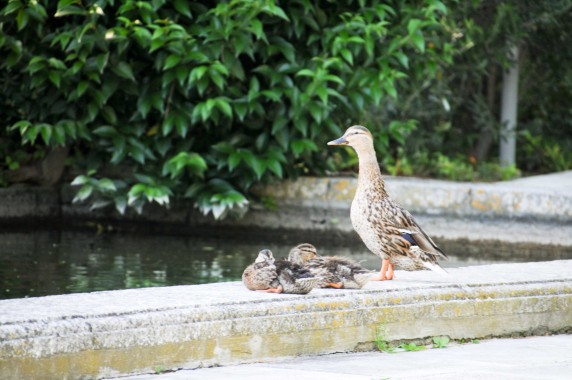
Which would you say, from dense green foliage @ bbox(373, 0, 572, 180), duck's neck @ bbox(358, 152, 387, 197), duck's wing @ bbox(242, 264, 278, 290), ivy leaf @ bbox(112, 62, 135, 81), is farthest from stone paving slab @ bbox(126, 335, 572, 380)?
dense green foliage @ bbox(373, 0, 572, 180)

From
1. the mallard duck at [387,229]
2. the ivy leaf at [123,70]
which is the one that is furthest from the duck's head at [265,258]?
the ivy leaf at [123,70]

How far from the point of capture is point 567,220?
1147cm

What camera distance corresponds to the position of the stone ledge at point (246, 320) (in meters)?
5.01

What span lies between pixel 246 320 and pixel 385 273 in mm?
1238

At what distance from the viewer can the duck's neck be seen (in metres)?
6.38

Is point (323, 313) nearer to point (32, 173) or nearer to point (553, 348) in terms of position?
point (553, 348)

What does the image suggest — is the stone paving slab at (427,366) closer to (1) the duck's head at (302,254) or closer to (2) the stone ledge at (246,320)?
(2) the stone ledge at (246,320)

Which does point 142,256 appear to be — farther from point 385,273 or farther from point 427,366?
point 427,366

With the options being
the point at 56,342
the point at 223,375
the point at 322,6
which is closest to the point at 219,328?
the point at 223,375

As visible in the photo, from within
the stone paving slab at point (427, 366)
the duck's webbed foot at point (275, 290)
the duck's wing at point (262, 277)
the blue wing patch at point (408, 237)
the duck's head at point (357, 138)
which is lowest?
the stone paving slab at point (427, 366)

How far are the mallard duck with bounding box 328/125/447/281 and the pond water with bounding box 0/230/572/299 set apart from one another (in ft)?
9.60

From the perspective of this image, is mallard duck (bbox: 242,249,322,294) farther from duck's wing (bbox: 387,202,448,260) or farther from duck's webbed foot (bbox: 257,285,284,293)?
duck's wing (bbox: 387,202,448,260)

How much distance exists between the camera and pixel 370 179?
6379 mm

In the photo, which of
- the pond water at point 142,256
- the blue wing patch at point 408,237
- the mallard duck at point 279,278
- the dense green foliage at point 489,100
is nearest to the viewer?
the mallard duck at point 279,278
